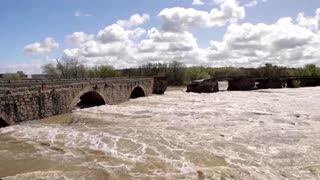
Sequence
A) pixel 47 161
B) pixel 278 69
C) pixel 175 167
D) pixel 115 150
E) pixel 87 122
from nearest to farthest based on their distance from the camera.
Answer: pixel 175 167, pixel 47 161, pixel 115 150, pixel 87 122, pixel 278 69

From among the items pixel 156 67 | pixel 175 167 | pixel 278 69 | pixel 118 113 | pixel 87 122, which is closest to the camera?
pixel 175 167

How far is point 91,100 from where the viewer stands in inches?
1379

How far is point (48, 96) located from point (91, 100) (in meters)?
10.8

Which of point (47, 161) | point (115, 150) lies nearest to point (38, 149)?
point (47, 161)

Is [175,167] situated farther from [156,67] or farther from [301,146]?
[156,67]

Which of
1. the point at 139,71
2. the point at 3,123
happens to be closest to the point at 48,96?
the point at 3,123

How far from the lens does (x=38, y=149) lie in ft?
51.2

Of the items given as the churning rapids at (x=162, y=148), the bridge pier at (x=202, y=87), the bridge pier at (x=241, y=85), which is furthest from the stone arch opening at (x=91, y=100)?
the bridge pier at (x=241, y=85)

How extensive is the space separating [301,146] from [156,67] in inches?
3921

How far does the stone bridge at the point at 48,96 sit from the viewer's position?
20.6 m

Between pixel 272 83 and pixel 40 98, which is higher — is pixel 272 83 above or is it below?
below

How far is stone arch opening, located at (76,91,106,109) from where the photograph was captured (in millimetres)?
33594

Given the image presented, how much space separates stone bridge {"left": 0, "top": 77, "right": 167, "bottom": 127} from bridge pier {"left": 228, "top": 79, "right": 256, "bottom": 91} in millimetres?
45117

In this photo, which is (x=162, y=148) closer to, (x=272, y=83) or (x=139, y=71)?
(x=272, y=83)
